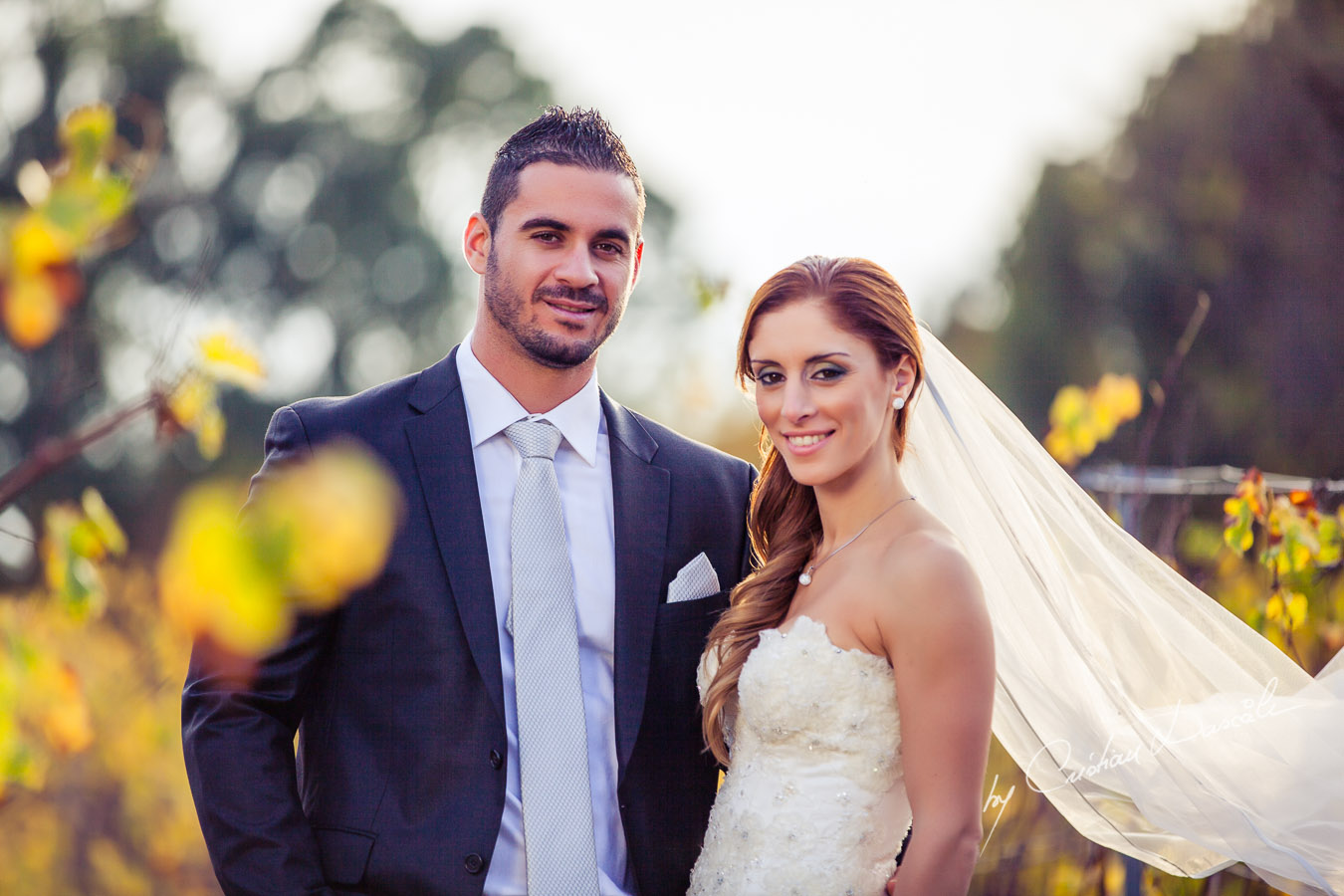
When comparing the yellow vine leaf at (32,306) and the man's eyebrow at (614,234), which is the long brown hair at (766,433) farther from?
the yellow vine leaf at (32,306)

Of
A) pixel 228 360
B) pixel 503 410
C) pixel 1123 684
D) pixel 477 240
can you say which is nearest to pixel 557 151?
pixel 477 240

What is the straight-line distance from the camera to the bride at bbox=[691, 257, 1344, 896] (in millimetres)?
2395

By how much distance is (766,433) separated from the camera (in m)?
2.93

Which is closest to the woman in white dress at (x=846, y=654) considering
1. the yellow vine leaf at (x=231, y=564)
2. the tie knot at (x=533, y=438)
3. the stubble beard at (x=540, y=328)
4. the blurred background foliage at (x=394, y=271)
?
the stubble beard at (x=540, y=328)

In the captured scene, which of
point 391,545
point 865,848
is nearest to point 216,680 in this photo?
point 391,545

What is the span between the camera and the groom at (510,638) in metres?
2.46

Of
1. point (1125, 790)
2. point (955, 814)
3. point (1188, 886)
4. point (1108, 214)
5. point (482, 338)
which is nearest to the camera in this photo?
point (955, 814)

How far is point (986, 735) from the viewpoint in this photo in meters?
2.36

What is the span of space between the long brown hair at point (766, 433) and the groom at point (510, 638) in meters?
0.13

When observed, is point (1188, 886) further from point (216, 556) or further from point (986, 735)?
point (216, 556)

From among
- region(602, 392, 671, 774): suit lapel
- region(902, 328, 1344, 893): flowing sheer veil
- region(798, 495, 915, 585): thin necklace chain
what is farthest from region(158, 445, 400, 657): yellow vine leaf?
region(902, 328, 1344, 893): flowing sheer veil

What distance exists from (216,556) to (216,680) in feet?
5.41

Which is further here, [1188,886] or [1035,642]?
[1188,886]

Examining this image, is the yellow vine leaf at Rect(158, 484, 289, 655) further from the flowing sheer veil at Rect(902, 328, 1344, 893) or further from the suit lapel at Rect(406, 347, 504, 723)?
the flowing sheer veil at Rect(902, 328, 1344, 893)
